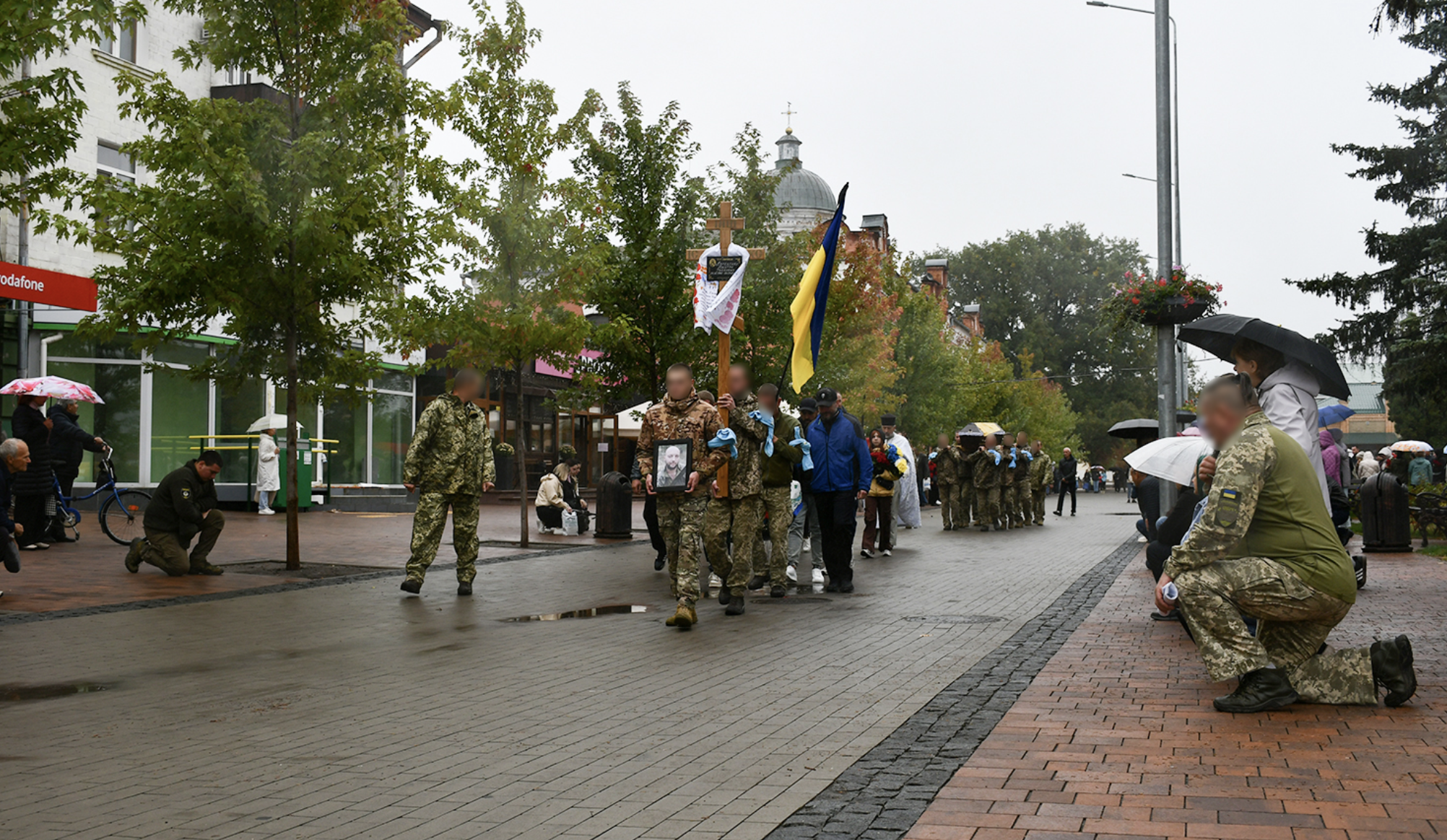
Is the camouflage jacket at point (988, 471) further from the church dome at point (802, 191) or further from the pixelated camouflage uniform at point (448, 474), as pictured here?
the church dome at point (802, 191)

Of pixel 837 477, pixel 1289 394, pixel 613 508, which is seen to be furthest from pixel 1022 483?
pixel 1289 394

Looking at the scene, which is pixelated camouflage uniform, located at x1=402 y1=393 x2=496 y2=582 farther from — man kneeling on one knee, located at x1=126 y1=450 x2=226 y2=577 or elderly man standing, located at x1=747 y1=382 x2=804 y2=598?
man kneeling on one knee, located at x1=126 y1=450 x2=226 y2=577

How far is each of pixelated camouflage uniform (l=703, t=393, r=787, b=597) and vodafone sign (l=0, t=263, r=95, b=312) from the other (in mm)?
8514

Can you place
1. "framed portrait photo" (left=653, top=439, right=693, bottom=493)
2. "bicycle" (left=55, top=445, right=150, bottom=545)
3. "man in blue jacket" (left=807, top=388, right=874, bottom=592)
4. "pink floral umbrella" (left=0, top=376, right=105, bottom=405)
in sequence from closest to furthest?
"framed portrait photo" (left=653, top=439, right=693, bottom=493)
"man in blue jacket" (left=807, top=388, right=874, bottom=592)
"bicycle" (left=55, top=445, right=150, bottom=545)
"pink floral umbrella" (left=0, top=376, right=105, bottom=405)

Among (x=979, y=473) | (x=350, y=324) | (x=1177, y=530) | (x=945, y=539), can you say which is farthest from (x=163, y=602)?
(x=979, y=473)

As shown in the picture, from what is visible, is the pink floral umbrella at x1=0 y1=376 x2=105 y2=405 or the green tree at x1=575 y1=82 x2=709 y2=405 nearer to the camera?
the pink floral umbrella at x1=0 y1=376 x2=105 y2=405

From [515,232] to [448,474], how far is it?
20.8ft

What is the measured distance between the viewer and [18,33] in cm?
915

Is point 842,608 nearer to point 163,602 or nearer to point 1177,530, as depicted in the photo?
point 1177,530

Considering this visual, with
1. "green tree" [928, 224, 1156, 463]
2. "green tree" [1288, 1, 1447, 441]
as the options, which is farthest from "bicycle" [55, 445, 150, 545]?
"green tree" [928, 224, 1156, 463]

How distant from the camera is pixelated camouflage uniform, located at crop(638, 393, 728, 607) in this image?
879 centimetres

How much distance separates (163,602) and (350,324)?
413 centimetres

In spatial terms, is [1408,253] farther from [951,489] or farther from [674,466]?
[674,466]

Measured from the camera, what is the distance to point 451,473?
36.2ft
